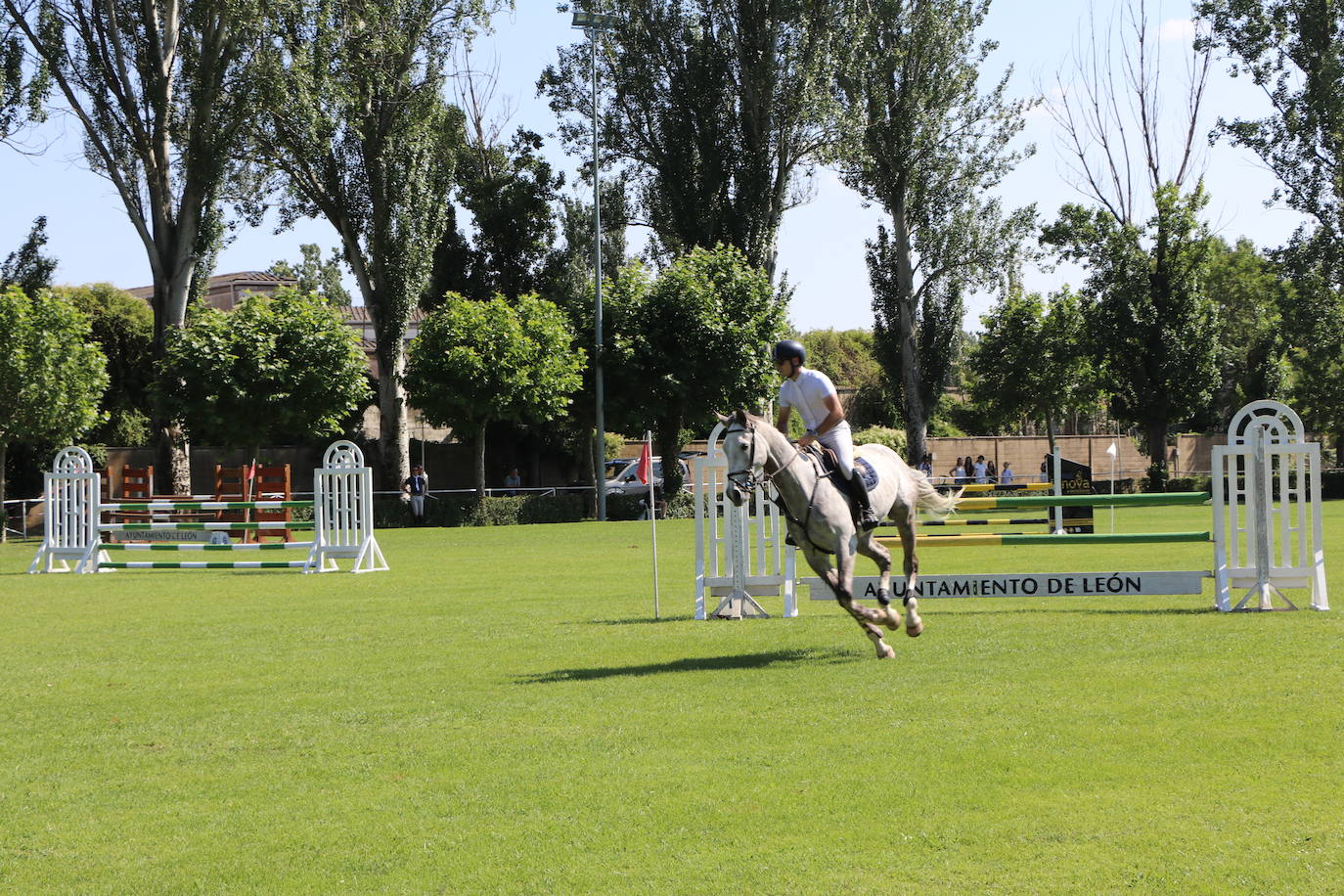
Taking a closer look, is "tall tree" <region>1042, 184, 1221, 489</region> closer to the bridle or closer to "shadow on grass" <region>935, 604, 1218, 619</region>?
"shadow on grass" <region>935, 604, 1218, 619</region>

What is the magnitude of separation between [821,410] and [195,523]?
1652cm

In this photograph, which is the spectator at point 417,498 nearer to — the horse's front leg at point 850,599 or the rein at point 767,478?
the rein at point 767,478

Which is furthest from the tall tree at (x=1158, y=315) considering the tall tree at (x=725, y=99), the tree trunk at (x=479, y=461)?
the tree trunk at (x=479, y=461)

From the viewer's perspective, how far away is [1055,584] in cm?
1314

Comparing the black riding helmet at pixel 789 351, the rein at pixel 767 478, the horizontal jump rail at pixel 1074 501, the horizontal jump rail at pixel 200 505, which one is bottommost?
the horizontal jump rail at pixel 200 505

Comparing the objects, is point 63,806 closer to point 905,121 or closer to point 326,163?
point 326,163

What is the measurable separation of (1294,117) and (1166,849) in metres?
48.1

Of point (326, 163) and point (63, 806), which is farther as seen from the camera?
point (326, 163)

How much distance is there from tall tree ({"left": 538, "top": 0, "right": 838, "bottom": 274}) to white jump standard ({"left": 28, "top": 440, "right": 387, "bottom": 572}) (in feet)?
78.2

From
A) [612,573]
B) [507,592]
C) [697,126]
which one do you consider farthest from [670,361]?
[507,592]

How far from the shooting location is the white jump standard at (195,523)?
22.3 m

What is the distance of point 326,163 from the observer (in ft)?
132

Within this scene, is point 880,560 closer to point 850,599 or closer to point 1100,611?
point 850,599

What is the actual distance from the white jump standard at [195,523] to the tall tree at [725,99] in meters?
23.8
